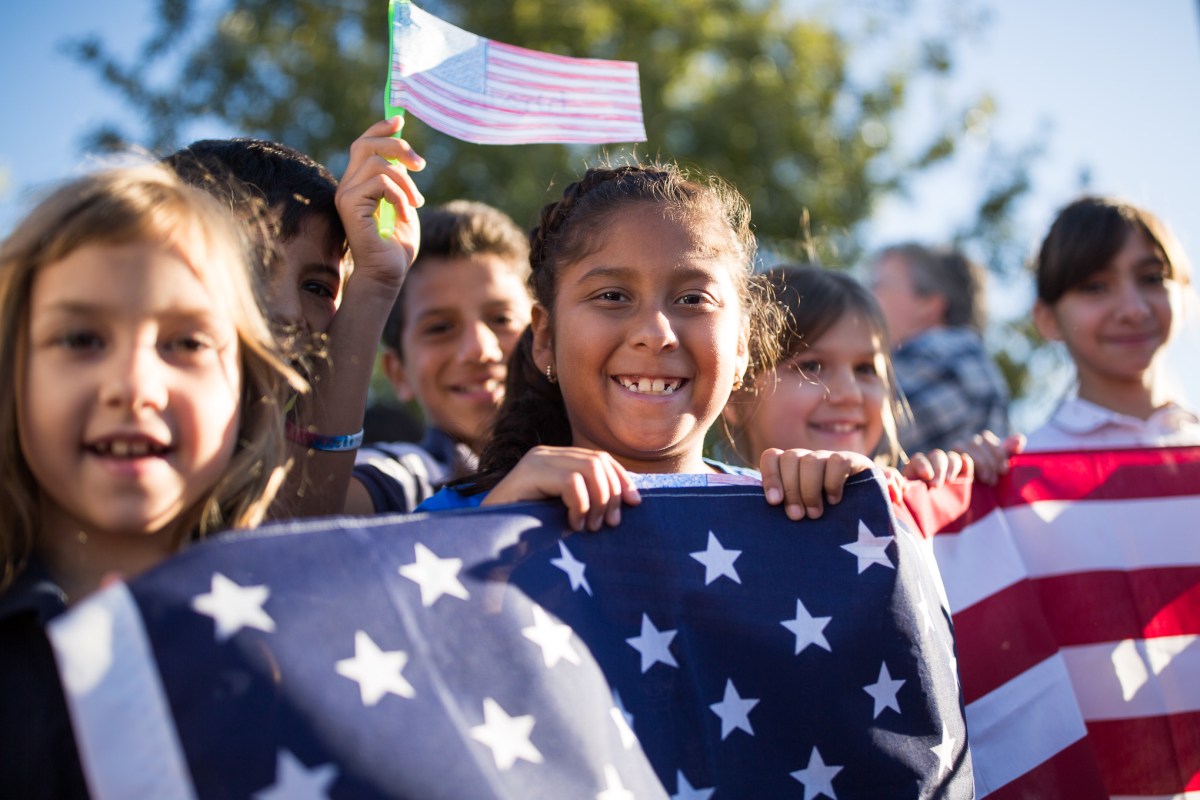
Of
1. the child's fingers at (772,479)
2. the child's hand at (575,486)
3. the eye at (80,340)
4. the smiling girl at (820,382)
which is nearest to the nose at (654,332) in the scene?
the child's fingers at (772,479)

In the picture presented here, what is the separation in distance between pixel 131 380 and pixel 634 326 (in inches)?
57.2

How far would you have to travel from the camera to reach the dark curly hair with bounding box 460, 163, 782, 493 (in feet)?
10.5

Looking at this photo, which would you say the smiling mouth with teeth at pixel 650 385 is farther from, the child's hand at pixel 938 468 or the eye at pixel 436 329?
the eye at pixel 436 329

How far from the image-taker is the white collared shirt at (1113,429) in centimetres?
444

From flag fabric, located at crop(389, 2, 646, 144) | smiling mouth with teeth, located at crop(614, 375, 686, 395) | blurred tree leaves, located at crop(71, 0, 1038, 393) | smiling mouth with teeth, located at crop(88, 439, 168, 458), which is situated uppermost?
blurred tree leaves, located at crop(71, 0, 1038, 393)

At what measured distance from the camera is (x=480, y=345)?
4223mm

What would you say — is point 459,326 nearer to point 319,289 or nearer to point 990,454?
point 319,289

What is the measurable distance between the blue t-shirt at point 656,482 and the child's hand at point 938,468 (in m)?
0.47

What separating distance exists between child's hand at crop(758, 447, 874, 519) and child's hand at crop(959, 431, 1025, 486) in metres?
0.98

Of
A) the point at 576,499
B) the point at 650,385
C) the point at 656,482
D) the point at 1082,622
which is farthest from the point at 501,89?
the point at 1082,622

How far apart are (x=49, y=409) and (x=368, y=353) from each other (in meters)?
1.04

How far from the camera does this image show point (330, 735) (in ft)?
5.77

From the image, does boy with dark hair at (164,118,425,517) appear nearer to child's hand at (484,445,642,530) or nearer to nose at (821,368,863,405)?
child's hand at (484,445,642,530)

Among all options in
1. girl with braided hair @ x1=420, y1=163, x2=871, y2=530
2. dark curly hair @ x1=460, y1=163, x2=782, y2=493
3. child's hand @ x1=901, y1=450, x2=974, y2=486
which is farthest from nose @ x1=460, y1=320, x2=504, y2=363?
child's hand @ x1=901, y1=450, x2=974, y2=486
